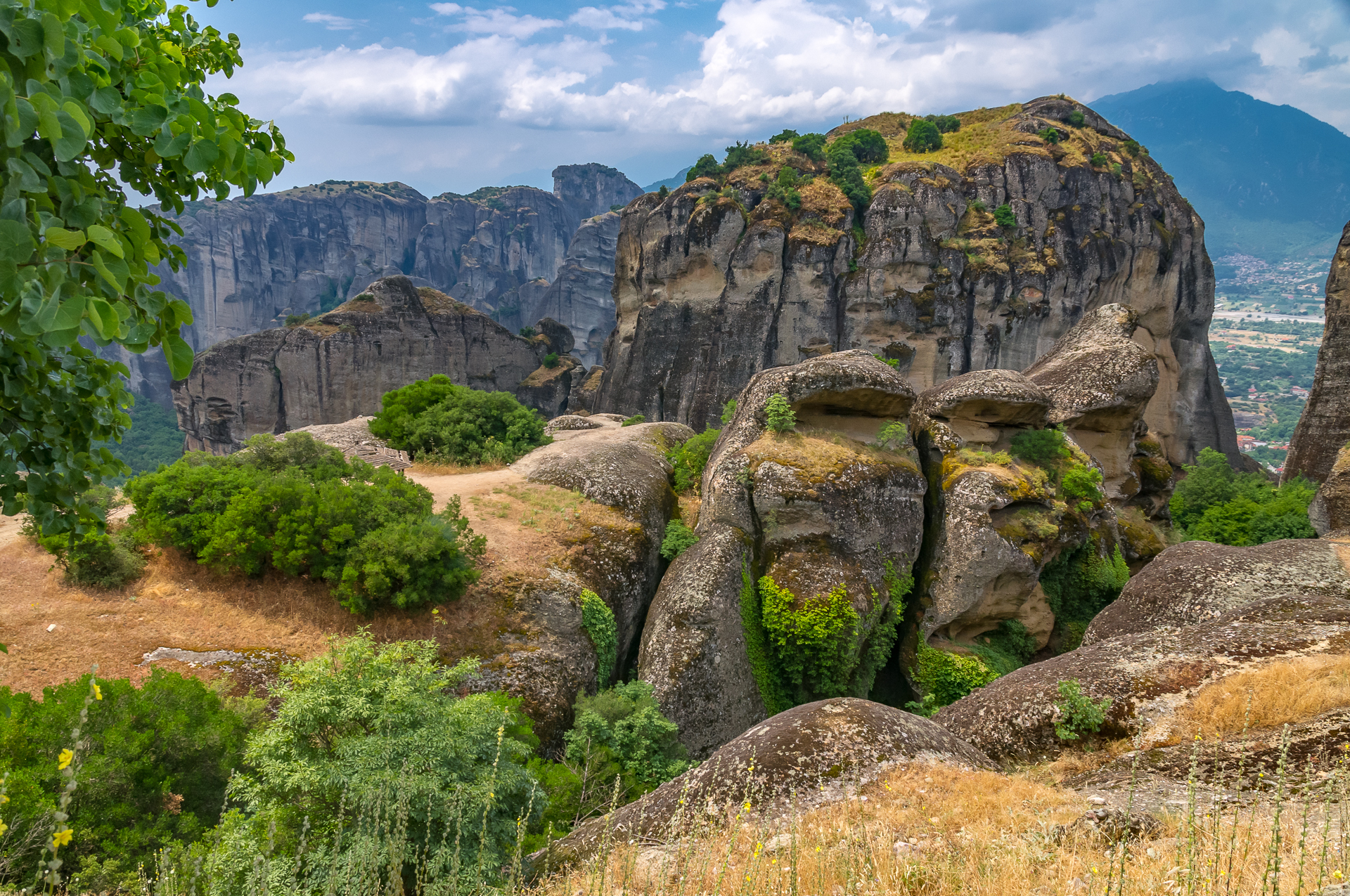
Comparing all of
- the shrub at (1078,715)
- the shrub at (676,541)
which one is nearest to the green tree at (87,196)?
the shrub at (1078,715)

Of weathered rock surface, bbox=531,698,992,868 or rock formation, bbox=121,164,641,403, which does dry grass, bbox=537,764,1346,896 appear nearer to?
weathered rock surface, bbox=531,698,992,868

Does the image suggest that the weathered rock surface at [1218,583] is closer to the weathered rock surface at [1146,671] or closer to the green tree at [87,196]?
the weathered rock surface at [1146,671]

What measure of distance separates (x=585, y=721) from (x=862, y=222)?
4014cm

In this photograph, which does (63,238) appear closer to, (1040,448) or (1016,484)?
(1016,484)

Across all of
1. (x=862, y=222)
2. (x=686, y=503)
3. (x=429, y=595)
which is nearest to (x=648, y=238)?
(x=862, y=222)

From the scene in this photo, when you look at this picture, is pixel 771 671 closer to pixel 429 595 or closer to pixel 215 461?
pixel 429 595

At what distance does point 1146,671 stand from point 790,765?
4628 millimetres

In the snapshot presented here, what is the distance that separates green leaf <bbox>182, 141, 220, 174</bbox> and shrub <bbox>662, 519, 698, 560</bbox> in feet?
46.8

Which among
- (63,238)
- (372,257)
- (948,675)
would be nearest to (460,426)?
(948,675)

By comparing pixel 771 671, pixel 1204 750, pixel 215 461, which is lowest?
pixel 771 671

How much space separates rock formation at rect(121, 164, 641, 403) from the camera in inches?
3819

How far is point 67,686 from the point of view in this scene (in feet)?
23.7

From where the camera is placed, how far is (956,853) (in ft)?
16.8

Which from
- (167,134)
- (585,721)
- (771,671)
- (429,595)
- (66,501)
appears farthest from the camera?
(771,671)
